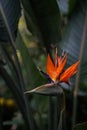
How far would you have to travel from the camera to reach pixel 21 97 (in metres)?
1.26

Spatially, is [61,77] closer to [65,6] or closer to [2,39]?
[2,39]

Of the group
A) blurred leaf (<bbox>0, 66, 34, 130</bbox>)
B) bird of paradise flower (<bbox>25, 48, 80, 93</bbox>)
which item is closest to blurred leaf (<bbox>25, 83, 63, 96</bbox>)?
bird of paradise flower (<bbox>25, 48, 80, 93</bbox>)

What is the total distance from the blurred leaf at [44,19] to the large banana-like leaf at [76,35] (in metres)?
0.04

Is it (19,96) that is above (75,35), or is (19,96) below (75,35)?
below

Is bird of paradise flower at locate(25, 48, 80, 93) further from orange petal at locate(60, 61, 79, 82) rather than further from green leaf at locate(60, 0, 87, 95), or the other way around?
green leaf at locate(60, 0, 87, 95)

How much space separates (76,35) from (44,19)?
0.46ft

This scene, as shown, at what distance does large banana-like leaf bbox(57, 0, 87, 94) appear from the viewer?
122 centimetres

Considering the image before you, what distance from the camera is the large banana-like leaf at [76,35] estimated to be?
48.0 inches

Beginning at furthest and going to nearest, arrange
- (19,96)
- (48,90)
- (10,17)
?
(19,96) → (10,17) → (48,90)

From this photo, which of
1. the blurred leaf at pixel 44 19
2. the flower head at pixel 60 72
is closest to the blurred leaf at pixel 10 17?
the blurred leaf at pixel 44 19

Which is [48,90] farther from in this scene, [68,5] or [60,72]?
[68,5]

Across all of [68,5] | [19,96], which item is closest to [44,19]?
[68,5]

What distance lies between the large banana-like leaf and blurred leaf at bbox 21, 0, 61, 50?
1.7 inches

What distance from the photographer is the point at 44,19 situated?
1.19 metres
